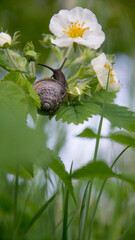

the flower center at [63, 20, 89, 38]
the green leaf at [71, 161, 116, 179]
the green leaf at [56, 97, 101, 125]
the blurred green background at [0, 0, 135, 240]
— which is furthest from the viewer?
the blurred green background at [0, 0, 135, 240]

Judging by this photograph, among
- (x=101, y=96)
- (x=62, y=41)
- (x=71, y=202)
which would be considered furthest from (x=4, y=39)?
(x=71, y=202)

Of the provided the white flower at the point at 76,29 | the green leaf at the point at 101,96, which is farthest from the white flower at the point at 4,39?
the green leaf at the point at 101,96

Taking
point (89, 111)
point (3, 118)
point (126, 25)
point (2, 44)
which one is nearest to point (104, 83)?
point (89, 111)

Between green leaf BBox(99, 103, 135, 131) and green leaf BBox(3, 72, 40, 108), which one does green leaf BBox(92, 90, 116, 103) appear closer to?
green leaf BBox(99, 103, 135, 131)

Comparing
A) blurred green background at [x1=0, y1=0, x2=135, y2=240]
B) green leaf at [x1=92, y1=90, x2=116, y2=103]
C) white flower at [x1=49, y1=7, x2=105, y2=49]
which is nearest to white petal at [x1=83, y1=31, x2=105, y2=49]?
white flower at [x1=49, y1=7, x2=105, y2=49]

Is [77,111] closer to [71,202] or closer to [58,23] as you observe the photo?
[58,23]

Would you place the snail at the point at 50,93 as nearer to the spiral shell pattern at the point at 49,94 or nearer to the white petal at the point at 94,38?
the spiral shell pattern at the point at 49,94
